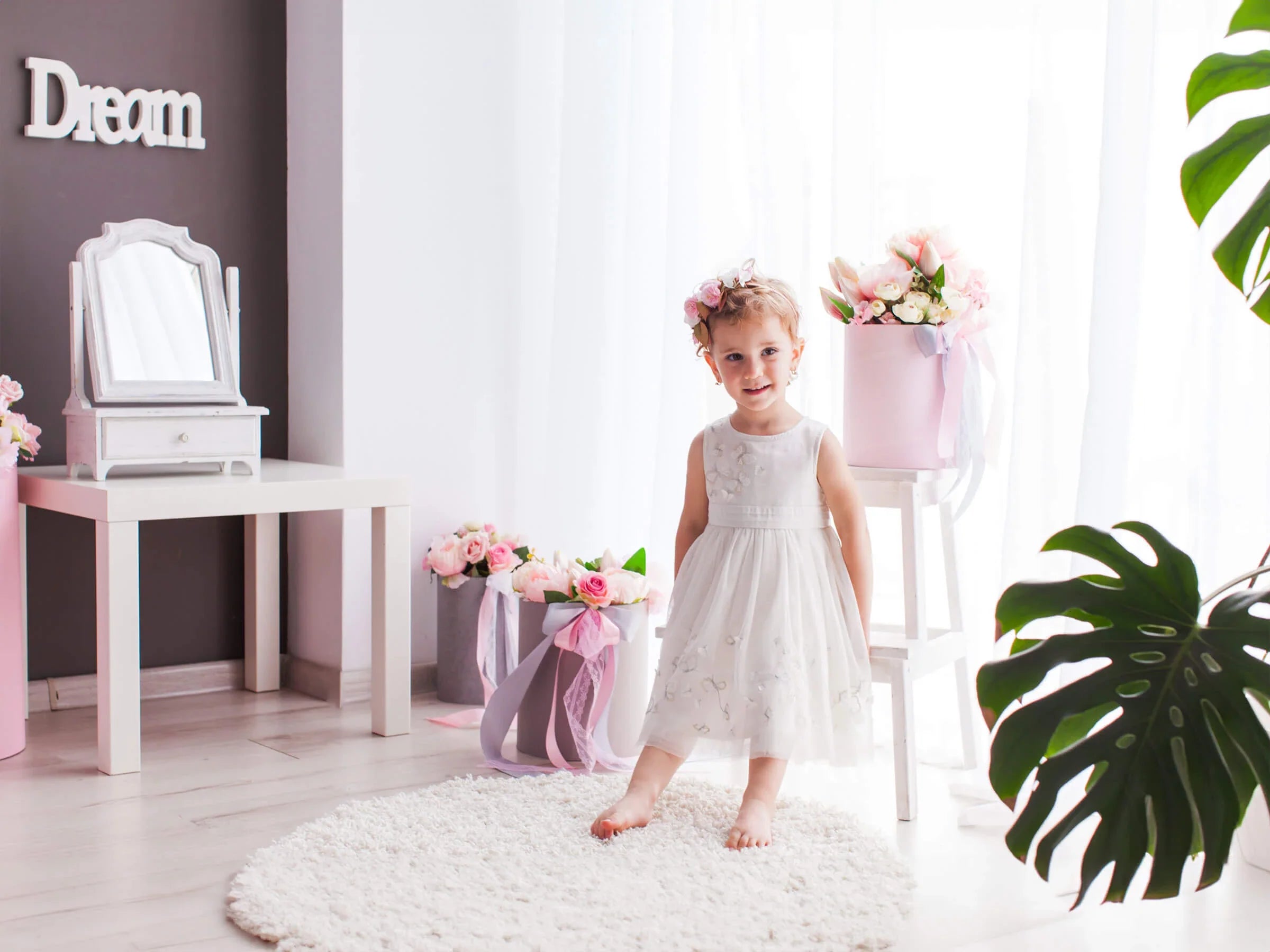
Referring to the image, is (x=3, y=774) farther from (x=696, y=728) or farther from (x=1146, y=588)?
(x=1146, y=588)

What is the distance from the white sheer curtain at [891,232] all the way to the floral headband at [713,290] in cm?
35

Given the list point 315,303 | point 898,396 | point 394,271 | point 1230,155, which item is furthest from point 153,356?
point 1230,155

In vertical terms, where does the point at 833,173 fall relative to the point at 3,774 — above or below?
above

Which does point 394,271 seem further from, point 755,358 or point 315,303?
point 755,358

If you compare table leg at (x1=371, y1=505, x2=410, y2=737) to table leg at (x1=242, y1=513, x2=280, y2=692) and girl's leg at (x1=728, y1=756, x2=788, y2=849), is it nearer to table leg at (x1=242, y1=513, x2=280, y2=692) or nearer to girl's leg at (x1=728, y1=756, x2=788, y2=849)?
table leg at (x1=242, y1=513, x2=280, y2=692)

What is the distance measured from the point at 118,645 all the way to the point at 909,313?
1.53 meters

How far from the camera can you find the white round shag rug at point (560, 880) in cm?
159

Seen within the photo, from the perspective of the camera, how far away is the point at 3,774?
2.34 meters

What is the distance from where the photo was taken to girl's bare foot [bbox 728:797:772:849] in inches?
75.4

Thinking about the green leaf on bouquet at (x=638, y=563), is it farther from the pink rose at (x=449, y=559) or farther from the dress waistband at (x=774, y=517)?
the pink rose at (x=449, y=559)

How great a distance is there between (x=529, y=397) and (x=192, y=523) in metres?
0.87

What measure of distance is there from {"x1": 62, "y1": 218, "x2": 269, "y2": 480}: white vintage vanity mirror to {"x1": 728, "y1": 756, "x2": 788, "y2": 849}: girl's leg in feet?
4.15

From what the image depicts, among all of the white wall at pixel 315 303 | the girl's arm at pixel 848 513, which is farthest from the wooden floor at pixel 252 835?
the girl's arm at pixel 848 513

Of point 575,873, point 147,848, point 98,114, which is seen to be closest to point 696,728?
point 575,873
